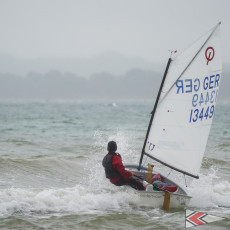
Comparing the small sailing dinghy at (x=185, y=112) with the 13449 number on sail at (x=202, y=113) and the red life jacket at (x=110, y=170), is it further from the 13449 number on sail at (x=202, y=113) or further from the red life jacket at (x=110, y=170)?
the red life jacket at (x=110, y=170)

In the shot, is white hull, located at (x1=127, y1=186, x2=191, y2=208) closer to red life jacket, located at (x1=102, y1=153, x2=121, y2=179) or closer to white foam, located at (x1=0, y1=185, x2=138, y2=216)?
white foam, located at (x1=0, y1=185, x2=138, y2=216)

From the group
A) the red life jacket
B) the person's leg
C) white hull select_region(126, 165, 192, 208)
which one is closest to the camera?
white hull select_region(126, 165, 192, 208)

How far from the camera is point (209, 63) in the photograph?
802cm

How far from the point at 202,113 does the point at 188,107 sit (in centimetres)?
32

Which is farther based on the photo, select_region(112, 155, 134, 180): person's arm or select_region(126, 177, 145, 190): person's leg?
select_region(126, 177, 145, 190): person's leg

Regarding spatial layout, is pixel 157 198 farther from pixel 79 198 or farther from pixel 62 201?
pixel 62 201

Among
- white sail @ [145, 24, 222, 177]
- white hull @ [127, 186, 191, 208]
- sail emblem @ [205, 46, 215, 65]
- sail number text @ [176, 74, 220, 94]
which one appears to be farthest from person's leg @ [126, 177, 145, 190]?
sail emblem @ [205, 46, 215, 65]

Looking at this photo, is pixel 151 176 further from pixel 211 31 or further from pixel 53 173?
pixel 53 173

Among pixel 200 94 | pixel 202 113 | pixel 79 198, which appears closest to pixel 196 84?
pixel 200 94

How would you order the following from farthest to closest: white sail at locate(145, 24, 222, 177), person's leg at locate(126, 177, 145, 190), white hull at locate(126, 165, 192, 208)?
person's leg at locate(126, 177, 145, 190) → white sail at locate(145, 24, 222, 177) → white hull at locate(126, 165, 192, 208)

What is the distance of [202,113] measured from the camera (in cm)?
824

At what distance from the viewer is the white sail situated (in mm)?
8016

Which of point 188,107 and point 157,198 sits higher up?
point 188,107

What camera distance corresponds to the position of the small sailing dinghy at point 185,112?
313 inches
